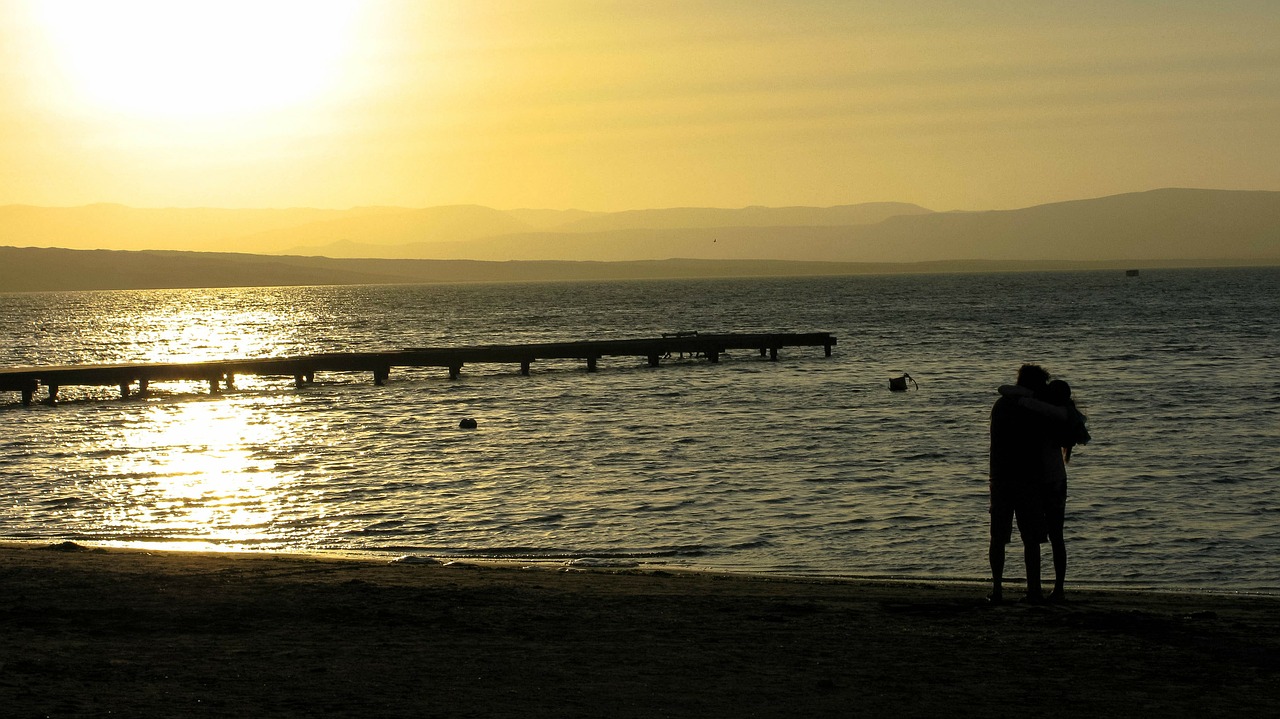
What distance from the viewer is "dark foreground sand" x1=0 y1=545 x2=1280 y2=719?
7711 mm

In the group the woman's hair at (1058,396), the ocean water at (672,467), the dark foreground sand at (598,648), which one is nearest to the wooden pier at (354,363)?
the ocean water at (672,467)

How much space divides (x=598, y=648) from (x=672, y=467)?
43.4 ft

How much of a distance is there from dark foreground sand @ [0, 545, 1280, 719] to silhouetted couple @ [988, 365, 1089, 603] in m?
0.73

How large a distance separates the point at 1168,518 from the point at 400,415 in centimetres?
2145

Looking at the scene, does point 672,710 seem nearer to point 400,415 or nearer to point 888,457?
point 888,457

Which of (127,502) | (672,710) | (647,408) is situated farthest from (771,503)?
(647,408)

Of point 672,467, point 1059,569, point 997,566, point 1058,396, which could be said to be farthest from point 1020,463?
point 672,467

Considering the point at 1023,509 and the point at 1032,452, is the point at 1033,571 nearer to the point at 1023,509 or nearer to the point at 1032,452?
the point at 1023,509

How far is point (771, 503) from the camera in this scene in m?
18.2

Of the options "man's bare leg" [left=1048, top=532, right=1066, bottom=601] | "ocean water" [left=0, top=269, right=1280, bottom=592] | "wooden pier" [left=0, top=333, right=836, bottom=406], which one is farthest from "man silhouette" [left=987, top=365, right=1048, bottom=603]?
"wooden pier" [left=0, top=333, right=836, bottom=406]

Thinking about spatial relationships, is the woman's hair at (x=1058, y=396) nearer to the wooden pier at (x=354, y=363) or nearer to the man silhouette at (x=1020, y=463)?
the man silhouette at (x=1020, y=463)

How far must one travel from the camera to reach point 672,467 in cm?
2233

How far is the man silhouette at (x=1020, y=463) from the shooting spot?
33.1 feet

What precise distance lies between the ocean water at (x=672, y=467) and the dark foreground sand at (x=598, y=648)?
2896mm
